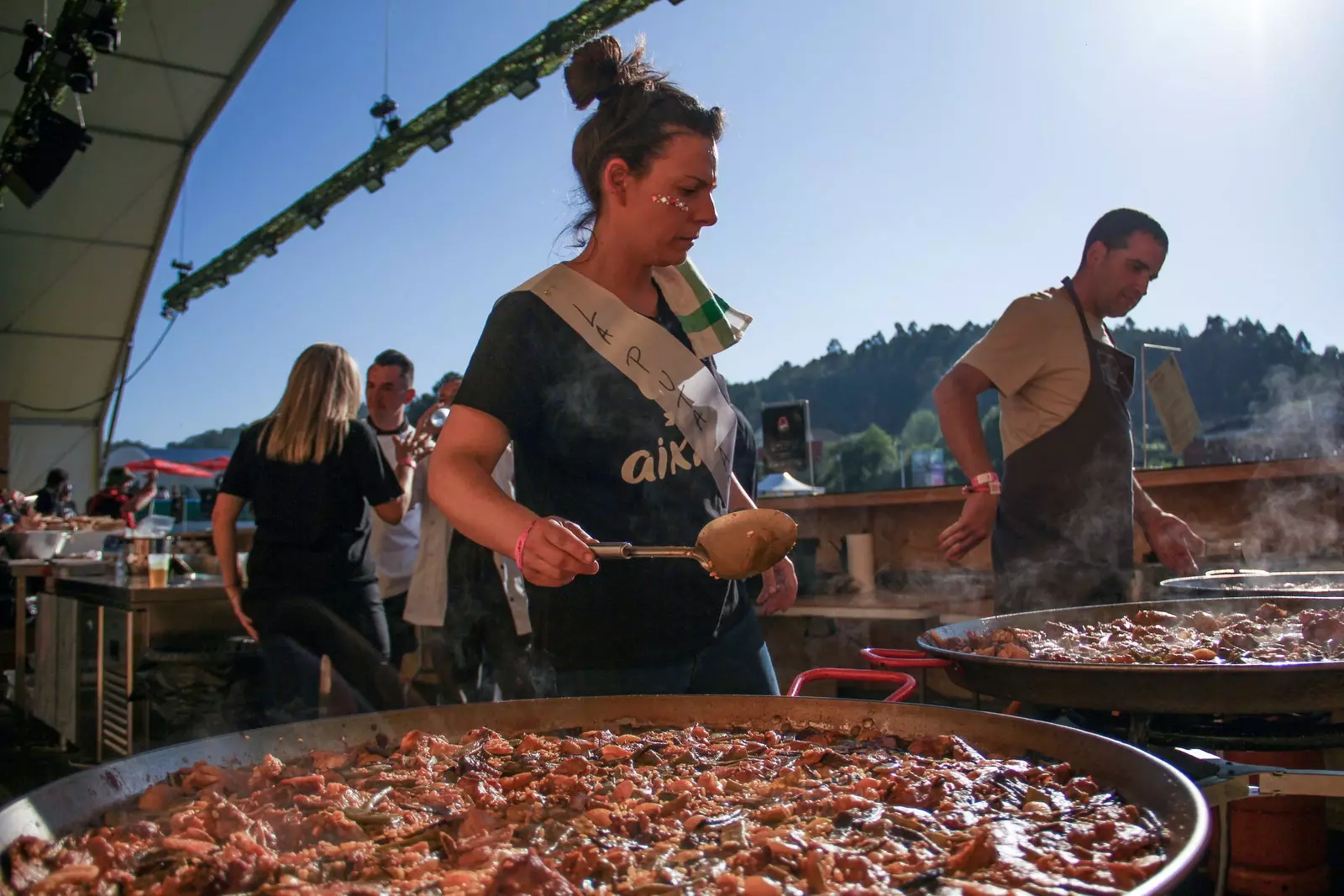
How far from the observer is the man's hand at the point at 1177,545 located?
346cm

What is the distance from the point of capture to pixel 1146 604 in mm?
2957

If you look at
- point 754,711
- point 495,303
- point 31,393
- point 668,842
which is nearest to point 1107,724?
point 754,711

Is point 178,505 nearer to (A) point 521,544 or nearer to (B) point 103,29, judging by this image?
(B) point 103,29

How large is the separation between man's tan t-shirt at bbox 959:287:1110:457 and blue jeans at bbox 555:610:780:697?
5.74 feet

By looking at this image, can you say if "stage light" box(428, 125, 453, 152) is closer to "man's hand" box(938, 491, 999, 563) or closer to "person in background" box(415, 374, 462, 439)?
"person in background" box(415, 374, 462, 439)

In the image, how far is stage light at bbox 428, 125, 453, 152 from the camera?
14.3 meters

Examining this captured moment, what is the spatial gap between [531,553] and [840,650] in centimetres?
495

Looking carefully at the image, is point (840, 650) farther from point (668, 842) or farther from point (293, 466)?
point (668, 842)

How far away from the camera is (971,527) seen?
10.3 ft

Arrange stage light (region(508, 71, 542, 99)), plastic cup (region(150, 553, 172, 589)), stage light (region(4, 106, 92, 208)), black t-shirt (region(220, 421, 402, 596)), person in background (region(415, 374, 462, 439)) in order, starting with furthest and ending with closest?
stage light (region(508, 71, 542, 99)) < stage light (region(4, 106, 92, 208)) < plastic cup (region(150, 553, 172, 589)) < person in background (region(415, 374, 462, 439)) < black t-shirt (region(220, 421, 402, 596))

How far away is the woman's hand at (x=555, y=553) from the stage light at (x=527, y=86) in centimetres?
1207

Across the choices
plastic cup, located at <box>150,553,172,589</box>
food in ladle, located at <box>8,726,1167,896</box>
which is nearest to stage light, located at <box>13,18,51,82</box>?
plastic cup, located at <box>150,553,172,589</box>

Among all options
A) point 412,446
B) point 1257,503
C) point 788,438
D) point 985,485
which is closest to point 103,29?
point 412,446

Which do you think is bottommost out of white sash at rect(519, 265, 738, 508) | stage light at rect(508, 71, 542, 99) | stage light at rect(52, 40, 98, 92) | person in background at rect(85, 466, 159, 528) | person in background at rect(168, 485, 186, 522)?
white sash at rect(519, 265, 738, 508)
